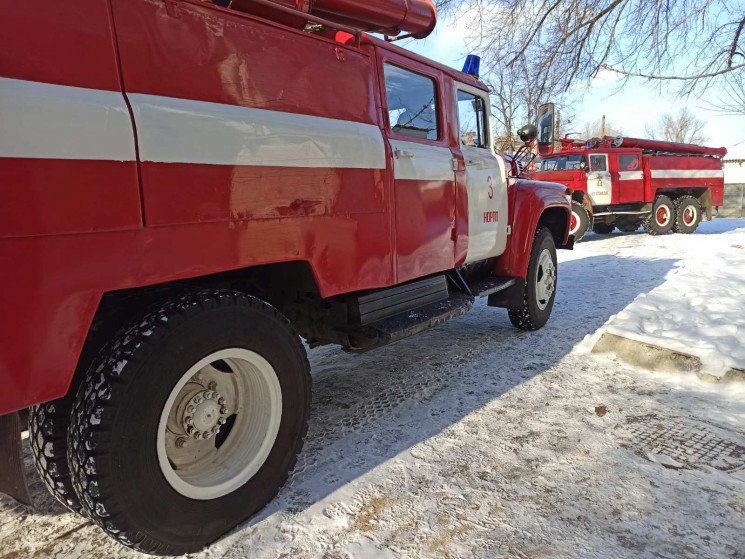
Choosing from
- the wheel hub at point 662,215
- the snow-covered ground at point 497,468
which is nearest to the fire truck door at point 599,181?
the wheel hub at point 662,215

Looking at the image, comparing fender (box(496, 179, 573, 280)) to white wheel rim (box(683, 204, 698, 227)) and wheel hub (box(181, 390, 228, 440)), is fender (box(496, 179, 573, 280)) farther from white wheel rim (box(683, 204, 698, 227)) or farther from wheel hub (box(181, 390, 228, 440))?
white wheel rim (box(683, 204, 698, 227))

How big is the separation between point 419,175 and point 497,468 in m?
1.93

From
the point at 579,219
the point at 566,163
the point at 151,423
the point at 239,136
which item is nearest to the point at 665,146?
the point at 566,163

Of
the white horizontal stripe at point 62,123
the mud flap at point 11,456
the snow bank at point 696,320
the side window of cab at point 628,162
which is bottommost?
the snow bank at point 696,320

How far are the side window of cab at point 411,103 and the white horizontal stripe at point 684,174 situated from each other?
528 inches

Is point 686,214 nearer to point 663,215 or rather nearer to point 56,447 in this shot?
point 663,215

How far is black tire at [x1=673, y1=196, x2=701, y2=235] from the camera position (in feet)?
50.8

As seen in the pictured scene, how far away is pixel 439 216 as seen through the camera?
3736 mm

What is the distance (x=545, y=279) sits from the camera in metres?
5.54

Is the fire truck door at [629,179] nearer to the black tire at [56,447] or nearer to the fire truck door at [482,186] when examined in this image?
the fire truck door at [482,186]

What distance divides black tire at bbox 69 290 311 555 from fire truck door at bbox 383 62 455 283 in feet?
4.45

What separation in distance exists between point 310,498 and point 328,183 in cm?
159

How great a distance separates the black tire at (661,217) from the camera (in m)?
15.1

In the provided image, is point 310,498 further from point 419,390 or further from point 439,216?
point 439,216
